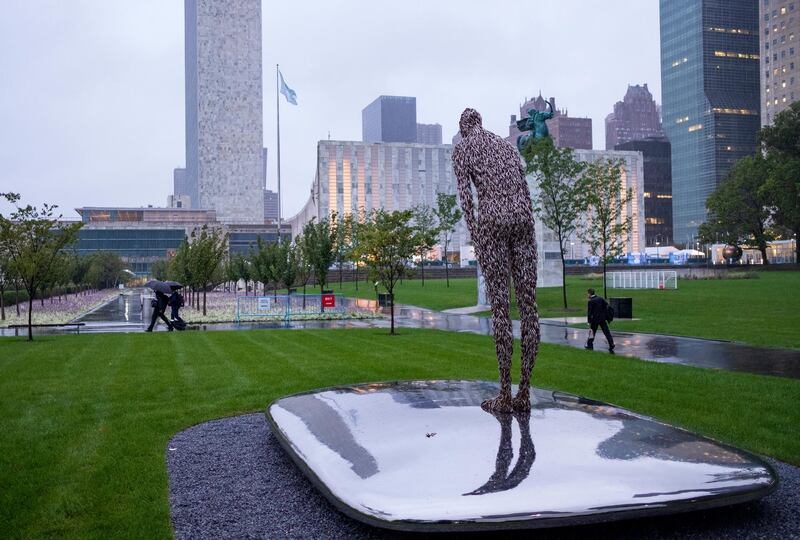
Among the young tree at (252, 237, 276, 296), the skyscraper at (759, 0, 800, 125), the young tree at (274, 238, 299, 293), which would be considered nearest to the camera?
the young tree at (274, 238, 299, 293)

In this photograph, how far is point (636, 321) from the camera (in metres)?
26.1

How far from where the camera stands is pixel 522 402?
797 cm

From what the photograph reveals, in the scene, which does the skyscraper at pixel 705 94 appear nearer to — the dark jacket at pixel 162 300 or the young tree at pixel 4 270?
the dark jacket at pixel 162 300

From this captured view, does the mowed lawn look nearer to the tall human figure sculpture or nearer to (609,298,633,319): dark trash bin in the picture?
(609,298,633,319): dark trash bin

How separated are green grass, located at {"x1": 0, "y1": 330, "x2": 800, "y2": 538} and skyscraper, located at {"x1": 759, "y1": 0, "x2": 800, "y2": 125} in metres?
136

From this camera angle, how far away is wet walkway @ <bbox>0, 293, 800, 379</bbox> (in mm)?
14828

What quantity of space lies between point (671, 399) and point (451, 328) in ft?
49.7

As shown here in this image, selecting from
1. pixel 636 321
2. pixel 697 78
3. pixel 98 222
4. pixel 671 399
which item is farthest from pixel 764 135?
pixel 98 222

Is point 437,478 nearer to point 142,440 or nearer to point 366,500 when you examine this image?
point 366,500

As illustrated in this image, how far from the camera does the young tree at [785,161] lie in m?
57.0

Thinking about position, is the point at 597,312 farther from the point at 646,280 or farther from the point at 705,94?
the point at 705,94

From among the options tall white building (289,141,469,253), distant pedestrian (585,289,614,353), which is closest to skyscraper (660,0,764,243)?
tall white building (289,141,469,253)

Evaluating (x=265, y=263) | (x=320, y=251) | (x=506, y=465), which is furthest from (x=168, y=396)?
(x=265, y=263)

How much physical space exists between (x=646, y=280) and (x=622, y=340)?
Answer: 31.6 m
